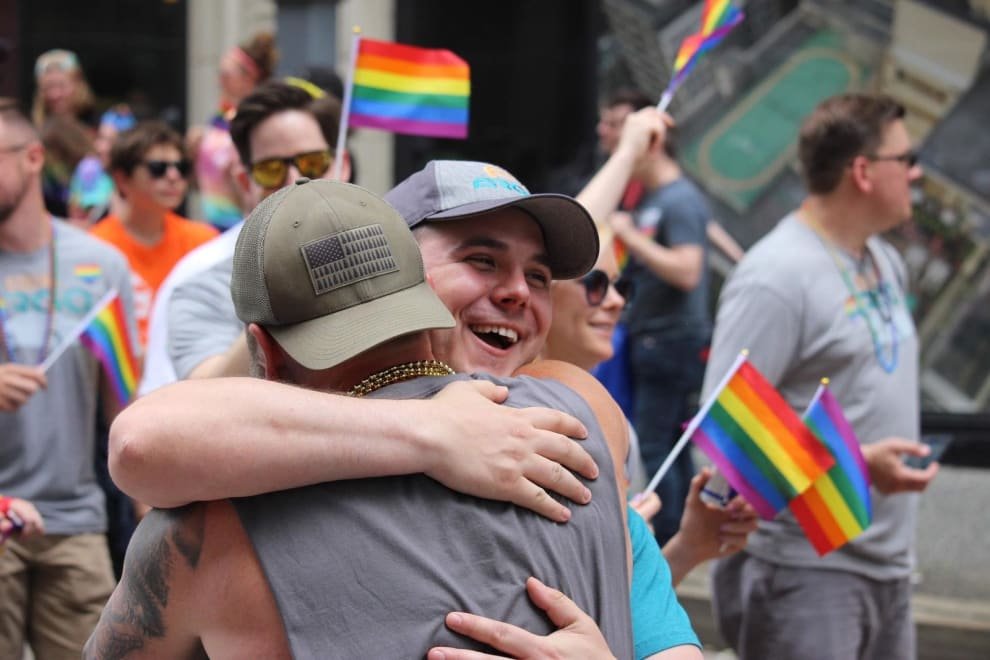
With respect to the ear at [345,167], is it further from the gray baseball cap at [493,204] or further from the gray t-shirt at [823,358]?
the gray baseball cap at [493,204]

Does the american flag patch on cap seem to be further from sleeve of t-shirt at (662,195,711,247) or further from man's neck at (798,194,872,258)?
sleeve of t-shirt at (662,195,711,247)

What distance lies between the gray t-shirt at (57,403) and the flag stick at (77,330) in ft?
Answer: 0.06

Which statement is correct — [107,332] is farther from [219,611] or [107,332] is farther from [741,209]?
[741,209]

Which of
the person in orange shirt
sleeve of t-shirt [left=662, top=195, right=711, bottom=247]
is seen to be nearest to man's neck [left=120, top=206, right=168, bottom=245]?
the person in orange shirt

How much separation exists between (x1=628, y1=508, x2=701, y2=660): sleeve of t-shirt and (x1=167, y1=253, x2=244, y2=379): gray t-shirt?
166 cm

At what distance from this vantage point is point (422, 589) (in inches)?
69.4

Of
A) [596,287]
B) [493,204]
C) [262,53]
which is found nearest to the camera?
[493,204]

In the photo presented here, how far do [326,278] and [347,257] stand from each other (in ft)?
0.14

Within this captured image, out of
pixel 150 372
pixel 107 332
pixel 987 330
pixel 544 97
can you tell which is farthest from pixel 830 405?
pixel 544 97

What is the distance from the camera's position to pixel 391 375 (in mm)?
1954

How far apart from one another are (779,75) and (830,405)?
6333mm

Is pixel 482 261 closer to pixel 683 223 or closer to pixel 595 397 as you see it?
pixel 595 397

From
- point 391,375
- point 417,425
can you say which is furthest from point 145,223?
point 417,425

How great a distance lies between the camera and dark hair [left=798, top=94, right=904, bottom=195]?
444 centimetres
